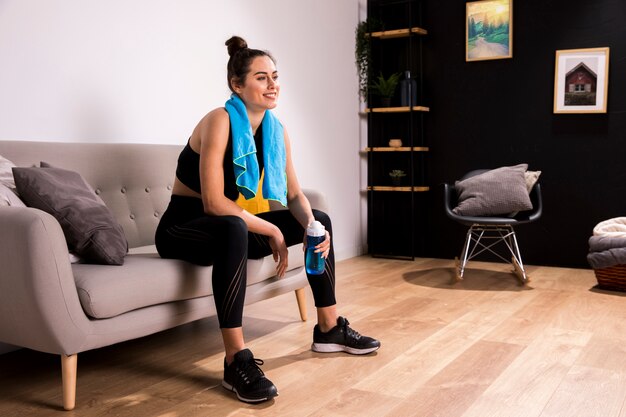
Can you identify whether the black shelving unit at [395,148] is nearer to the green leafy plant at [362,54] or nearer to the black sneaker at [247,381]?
the green leafy plant at [362,54]

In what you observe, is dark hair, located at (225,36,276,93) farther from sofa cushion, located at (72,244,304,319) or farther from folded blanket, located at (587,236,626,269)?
folded blanket, located at (587,236,626,269)

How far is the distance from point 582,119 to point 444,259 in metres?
1.43

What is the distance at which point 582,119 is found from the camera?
4.62m

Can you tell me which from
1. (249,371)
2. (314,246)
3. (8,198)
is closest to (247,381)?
(249,371)

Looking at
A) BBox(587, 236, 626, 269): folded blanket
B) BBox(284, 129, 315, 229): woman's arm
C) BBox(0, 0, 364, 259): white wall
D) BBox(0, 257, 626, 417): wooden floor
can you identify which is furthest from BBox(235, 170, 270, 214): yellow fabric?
BBox(587, 236, 626, 269): folded blanket

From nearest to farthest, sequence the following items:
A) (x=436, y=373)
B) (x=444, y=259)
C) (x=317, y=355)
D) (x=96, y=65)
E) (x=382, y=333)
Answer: (x=436, y=373), (x=317, y=355), (x=382, y=333), (x=96, y=65), (x=444, y=259)

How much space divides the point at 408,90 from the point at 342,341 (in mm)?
2912

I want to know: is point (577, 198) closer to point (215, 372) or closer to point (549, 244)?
point (549, 244)

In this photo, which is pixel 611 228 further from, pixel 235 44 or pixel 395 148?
pixel 235 44

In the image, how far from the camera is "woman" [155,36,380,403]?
7.16 feet

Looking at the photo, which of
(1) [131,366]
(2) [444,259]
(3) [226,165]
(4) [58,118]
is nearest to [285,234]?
(3) [226,165]

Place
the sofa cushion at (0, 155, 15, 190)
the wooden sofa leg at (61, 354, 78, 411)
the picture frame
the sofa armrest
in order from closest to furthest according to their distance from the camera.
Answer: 1. the sofa armrest
2. the wooden sofa leg at (61, 354, 78, 411)
3. the sofa cushion at (0, 155, 15, 190)
4. the picture frame

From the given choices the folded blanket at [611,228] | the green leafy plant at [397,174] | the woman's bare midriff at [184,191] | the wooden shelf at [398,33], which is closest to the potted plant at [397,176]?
the green leafy plant at [397,174]

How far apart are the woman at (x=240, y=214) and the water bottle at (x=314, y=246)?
2 cm
